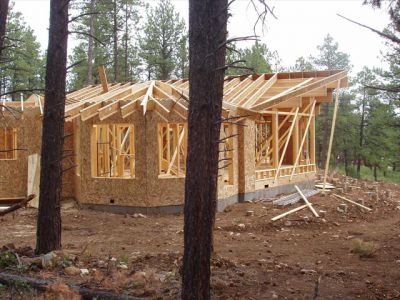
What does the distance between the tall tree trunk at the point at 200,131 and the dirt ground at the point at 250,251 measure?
95cm

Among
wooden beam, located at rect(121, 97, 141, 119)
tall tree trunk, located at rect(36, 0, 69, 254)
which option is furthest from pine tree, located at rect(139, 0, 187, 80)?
tall tree trunk, located at rect(36, 0, 69, 254)

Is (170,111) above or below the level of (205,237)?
above

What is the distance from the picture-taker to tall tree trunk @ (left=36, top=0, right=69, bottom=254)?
762 cm

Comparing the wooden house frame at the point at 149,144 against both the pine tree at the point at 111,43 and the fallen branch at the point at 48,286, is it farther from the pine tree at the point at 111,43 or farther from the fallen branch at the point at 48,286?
the pine tree at the point at 111,43

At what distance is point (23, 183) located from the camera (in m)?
16.2

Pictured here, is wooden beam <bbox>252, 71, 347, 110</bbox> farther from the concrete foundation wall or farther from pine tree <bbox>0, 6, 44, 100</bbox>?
pine tree <bbox>0, 6, 44, 100</bbox>

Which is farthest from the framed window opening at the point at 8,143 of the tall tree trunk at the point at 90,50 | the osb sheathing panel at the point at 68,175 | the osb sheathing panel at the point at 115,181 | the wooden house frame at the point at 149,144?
the tall tree trunk at the point at 90,50

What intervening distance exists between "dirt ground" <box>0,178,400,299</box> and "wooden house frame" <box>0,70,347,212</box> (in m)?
0.68

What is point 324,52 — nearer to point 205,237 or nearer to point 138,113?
point 138,113

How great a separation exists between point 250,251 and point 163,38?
27056mm

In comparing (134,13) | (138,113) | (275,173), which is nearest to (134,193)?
(138,113)

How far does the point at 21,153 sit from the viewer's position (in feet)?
53.0

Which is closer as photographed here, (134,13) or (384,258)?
(384,258)

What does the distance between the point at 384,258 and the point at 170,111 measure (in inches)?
274
